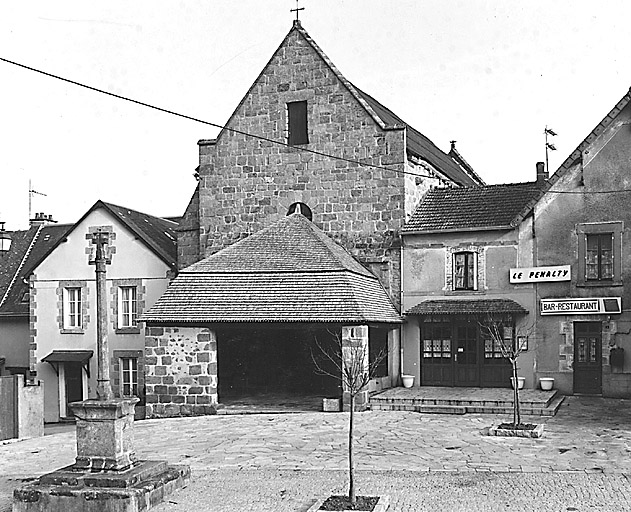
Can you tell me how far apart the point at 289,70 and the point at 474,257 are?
833 cm

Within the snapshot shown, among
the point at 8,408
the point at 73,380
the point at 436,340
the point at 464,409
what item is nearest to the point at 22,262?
the point at 73,380

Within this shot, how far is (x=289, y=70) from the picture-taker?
27.0 meters

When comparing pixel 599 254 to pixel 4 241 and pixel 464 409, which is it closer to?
pixel 464 409

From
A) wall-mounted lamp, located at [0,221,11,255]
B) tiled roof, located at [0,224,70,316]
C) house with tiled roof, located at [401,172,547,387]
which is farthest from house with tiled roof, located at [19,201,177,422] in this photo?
house with tiled roof, located at [401,172,547,387]

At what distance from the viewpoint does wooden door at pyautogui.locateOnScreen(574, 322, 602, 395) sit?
23219 mm

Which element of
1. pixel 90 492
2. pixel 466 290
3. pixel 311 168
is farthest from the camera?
pixel 311 168

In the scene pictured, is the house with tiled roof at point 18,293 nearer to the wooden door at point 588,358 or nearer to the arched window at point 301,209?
the arched window at point 301,209

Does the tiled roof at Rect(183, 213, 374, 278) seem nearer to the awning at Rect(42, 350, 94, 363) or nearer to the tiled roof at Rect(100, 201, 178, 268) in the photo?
the tiled roof at Rect(100, 201, 178, 268)

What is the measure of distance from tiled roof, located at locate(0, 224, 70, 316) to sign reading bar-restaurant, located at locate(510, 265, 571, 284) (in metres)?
17.5

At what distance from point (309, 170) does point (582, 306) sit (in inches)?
359

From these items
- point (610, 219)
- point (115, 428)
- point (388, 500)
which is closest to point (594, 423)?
point (610, 219)

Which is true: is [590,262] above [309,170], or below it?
below

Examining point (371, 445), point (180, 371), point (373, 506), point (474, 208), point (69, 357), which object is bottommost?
point (371, 445)

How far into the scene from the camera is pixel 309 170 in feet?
87.2
